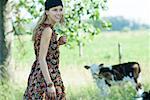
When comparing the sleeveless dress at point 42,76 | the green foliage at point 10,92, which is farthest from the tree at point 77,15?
the sleeveless dress at point 42,76

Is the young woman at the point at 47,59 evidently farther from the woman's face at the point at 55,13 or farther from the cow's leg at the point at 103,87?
the cow's leg at the point at 103,87

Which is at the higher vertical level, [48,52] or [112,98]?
[48,52]

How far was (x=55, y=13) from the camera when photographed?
6.63m

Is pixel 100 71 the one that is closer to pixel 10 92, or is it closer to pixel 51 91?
pixel 10 92

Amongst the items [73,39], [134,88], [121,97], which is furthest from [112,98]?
[73,39]

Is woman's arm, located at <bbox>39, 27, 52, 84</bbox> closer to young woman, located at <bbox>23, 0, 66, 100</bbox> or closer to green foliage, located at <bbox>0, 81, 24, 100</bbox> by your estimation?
young woman, located at <bbox>23, 0, 66, 100</bbox>

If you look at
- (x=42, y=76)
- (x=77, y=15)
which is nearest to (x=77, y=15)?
(x=77, y=15)

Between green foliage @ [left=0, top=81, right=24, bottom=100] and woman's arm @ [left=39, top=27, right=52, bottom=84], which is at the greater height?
woman's arm @ [left=39, top=27, right=52, bottom=84]

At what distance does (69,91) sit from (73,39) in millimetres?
3690

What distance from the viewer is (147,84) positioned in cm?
1330

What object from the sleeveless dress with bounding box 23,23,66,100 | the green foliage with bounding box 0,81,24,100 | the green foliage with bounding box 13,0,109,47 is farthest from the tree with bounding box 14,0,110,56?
the sleeveless dress with bounding box 23,23,66,100

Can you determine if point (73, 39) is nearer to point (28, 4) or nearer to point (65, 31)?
point (65, 31)

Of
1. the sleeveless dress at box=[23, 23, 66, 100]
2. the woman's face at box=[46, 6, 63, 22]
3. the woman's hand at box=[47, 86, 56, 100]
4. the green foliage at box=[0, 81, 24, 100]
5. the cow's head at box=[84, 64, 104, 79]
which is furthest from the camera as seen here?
the cow's head at box=[84, 64, 104, 79]

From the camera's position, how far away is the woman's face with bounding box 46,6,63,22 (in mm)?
6633
